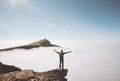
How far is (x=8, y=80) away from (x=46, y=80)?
408 cm

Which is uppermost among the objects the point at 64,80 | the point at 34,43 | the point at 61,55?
the point at 34,43

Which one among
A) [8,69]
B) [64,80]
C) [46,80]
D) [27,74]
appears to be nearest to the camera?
[46,80]

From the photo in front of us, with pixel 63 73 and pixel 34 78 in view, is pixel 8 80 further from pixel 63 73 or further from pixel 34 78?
pixel 63 73

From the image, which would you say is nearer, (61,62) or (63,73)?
Answer: (63,73)

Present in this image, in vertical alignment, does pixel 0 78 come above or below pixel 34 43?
below

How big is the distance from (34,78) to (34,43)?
177m

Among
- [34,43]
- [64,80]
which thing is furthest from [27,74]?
Answer: [34,43]

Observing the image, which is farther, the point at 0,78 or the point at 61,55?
the point at 61,55

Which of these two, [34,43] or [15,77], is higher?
[34,43]

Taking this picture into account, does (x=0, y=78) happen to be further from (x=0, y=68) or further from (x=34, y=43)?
(x=34, y=43)

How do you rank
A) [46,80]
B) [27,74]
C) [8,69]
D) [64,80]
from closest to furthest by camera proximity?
[46,80], [27,74], [64,80], [8,69]

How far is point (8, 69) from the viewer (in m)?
25.5

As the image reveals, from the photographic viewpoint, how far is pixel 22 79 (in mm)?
15039

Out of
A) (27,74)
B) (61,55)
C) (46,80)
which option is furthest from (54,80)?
(61,55)
